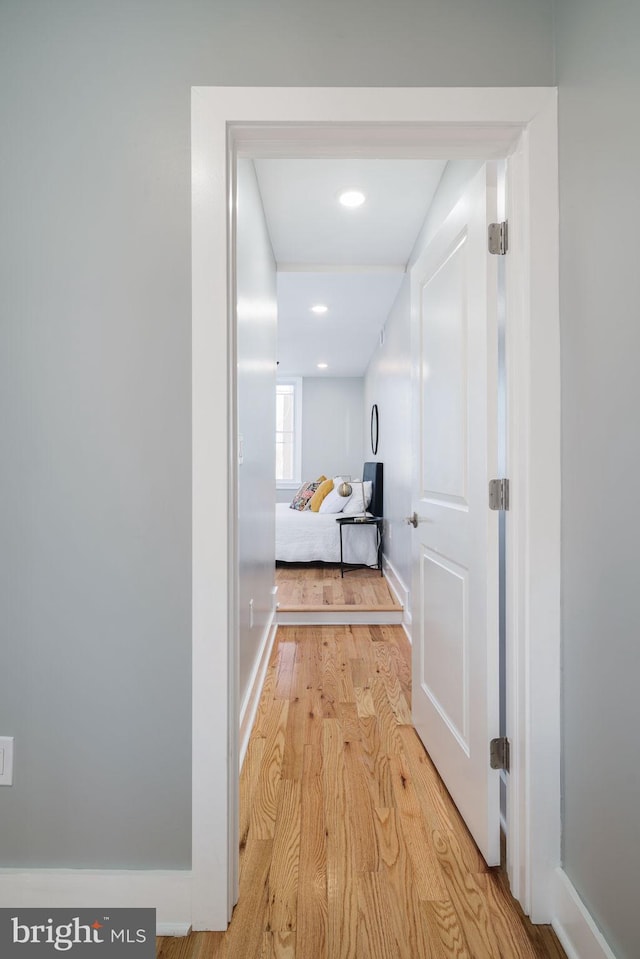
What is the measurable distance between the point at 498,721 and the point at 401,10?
1.85 metres

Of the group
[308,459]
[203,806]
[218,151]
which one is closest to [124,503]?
[203,806]

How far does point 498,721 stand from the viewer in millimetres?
1422

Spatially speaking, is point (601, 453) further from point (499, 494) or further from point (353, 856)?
point (353, 856)

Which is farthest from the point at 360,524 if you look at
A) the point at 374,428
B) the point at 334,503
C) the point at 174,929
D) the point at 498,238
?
the point at 174,929

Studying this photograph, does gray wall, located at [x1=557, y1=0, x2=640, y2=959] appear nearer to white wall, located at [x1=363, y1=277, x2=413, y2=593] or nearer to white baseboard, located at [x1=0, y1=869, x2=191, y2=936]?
white baseboard, located at [x1=0, y1=869, x2=191, y2=936]

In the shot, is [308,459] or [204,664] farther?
[308,459]

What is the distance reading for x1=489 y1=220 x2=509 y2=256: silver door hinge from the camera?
139cm

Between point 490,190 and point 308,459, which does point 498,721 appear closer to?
point 490,190

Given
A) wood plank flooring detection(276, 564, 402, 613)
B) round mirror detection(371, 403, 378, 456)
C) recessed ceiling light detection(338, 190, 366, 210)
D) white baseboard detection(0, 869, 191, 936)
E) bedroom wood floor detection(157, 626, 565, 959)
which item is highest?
recessed ceiling light detection(338, 190, 366, 210)

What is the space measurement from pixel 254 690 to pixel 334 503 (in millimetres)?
3310

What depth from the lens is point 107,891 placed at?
125 cm

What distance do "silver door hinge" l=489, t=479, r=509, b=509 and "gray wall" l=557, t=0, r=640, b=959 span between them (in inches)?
6.8

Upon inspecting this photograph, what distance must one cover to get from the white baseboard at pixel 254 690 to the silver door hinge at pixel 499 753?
0.98 m

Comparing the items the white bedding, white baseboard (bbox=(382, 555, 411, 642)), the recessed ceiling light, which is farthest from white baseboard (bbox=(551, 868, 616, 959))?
the white bedding
